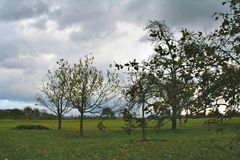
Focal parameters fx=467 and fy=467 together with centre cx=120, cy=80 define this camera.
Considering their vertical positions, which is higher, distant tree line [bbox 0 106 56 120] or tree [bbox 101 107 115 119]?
distant tree line [bbox 0 106 56 120]

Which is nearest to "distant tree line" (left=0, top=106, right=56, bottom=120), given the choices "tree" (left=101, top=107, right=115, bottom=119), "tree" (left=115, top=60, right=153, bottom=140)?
"tree" (left=101, top=107, right=115, bottom=119)

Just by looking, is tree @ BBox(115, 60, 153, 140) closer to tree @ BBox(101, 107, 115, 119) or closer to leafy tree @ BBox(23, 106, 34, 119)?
tree @ BBox(101, 107, 115, 119)

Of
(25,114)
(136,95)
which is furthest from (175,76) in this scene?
(25,114)

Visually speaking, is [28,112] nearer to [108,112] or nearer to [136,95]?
[108,112]

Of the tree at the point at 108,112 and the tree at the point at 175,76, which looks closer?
the tree at the point at 175,76

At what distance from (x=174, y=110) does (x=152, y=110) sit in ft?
1.01

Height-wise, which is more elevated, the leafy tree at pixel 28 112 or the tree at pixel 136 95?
the leafy tree at pixel 28 112

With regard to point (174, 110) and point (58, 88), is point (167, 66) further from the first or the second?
point (58, 88)


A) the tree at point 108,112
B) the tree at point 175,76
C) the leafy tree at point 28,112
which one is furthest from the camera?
the leafy tree at point 28,112

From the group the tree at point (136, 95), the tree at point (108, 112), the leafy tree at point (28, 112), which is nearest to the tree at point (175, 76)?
the tree at point (136, 95)

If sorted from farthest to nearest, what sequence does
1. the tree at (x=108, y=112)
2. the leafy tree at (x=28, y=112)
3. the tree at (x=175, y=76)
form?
the leafy tree at (x=28, y=112), the tree at (x=108, y=112), the tree at (x=175, y=76)

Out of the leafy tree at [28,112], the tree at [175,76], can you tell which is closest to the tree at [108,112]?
the tree at [175,76]

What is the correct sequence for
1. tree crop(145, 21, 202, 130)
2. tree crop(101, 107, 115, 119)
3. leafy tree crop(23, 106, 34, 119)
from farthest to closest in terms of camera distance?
leafy tree crop(23, 106, 34, 119) < tree crop(101, 107, 115, 119) < tree crop(145, 21, 202, 130)

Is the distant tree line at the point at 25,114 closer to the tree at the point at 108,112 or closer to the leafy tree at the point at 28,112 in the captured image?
the leafy tree at the point at 28,112
